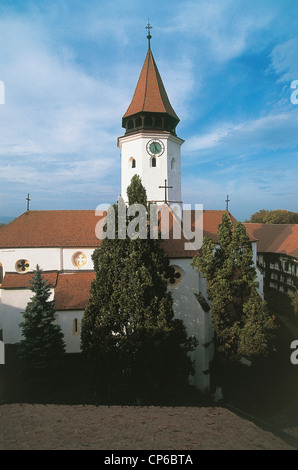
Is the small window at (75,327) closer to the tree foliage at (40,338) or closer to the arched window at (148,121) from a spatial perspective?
the tree foliage at (40,338)

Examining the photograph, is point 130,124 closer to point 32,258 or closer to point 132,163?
point 132,163

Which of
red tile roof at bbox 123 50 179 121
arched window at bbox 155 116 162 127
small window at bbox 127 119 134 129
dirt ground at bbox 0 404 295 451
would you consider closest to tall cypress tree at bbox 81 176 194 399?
dirt ground at bbox 0 404 295 451

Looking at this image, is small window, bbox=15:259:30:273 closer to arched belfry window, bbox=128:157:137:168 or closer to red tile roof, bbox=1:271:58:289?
red tile roof, bbox=1:271:58:289

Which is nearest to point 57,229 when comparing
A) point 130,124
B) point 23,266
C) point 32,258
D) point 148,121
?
point 32,258

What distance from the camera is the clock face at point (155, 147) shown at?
2198cm

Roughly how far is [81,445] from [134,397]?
640 centimetres

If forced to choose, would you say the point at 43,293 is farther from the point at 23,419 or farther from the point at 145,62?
the point at 145,62

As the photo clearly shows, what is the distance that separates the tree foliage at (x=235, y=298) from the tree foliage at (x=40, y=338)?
8.73m

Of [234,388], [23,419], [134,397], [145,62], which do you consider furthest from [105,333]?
[145,62]

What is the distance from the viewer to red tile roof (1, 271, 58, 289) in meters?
19.2

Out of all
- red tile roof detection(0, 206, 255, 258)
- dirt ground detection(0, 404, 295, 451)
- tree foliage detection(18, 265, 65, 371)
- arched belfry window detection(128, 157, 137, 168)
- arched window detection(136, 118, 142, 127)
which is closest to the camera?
dirt ground detection(0, 404, 295, 451)

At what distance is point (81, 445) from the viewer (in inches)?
253

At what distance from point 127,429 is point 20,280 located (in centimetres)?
1522

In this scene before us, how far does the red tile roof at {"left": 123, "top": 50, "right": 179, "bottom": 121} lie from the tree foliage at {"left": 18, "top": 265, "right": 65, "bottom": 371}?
15.4 meters
